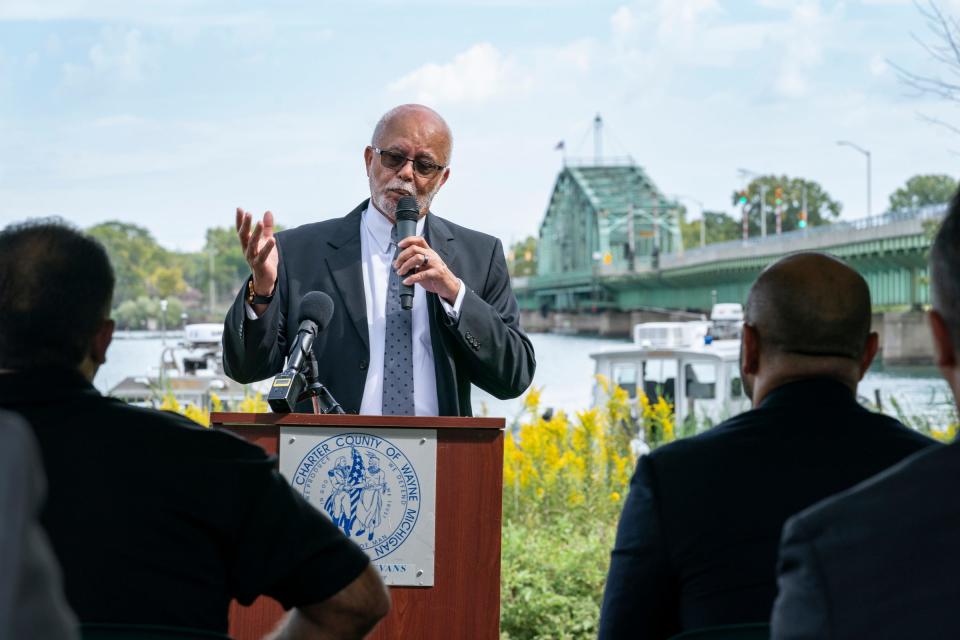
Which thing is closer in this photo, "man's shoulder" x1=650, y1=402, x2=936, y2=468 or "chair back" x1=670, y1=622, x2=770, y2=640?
"chair back" x1=670, y1=622, x2=770, y2=640

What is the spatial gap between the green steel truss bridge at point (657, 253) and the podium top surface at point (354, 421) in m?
2.16

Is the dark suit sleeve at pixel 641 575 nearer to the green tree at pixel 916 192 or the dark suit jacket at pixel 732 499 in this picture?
the dark suit jacket at pixel 732 499

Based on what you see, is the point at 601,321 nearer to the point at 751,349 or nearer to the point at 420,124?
the point at 420,124

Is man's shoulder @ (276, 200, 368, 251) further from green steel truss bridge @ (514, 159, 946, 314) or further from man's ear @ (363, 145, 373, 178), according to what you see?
green steel truss bridge @ (514, 159, 946, 314)

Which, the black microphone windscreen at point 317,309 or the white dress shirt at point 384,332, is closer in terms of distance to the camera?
the black microphone windscreen at point 317,309

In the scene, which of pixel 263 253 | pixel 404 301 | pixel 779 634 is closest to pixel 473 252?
pixel 404 301

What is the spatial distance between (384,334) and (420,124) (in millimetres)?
658

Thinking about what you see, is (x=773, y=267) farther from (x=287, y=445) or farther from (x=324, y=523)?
(x=287, y=445)

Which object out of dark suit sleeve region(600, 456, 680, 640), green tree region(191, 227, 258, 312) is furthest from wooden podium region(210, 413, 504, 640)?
green tree region(191, 227, 258, 312)

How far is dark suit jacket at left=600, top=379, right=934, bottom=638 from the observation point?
6.98 ft

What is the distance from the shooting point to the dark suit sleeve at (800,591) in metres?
1.43

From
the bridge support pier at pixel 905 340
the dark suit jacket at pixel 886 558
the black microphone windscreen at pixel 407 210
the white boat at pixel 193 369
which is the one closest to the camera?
the dark suit jacket at pixel 886 558

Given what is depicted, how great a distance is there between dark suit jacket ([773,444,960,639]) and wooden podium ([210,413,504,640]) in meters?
1.78

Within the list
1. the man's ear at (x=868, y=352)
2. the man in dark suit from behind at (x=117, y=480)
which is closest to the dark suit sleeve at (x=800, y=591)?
the man in dark suit from behind at (x=117, y=480)
